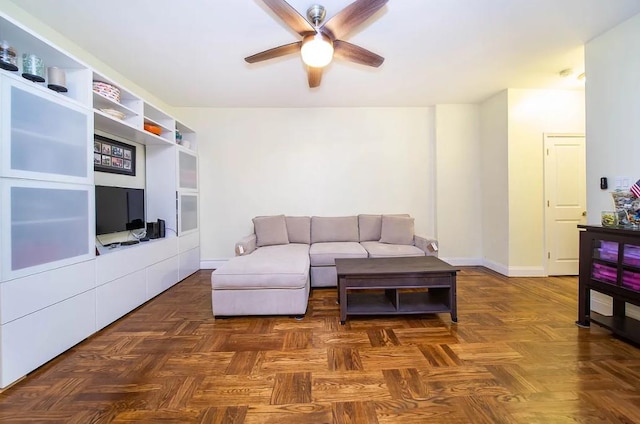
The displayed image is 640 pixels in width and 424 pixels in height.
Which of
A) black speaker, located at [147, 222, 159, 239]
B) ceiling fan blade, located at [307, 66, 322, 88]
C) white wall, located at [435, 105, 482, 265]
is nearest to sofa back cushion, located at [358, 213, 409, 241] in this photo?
white wall, located at [435, 105, 482, 265]

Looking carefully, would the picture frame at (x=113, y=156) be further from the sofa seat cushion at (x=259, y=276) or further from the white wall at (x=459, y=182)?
the white wall at (x=459, y=182)

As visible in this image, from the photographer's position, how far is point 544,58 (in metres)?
2.82

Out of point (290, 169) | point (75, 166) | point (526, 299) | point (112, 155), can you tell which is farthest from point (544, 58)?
point (112, 155)

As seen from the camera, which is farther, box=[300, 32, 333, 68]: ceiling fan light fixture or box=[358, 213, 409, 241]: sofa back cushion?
box=[358, 213, 409, 241]: sofa back cushion

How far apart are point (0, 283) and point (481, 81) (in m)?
4.75

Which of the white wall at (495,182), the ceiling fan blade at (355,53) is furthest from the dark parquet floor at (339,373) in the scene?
the ceiling fan blade at (355,53)

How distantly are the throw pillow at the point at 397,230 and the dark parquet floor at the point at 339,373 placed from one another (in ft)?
4.46

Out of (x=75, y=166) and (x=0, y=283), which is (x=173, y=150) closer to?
(x=75, y=166)

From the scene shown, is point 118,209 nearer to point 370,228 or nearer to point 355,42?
point 355,42

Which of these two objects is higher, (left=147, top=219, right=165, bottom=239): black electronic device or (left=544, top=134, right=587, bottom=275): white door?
(left=544, top=134, right=587, bottom=275): white door

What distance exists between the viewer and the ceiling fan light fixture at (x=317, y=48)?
1.97 meters

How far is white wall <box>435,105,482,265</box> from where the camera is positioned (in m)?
4.21

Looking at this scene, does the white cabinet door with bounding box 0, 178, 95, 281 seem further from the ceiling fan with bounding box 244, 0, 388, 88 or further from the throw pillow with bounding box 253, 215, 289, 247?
the throw pillow with bounding box 253, 215, 289, 247

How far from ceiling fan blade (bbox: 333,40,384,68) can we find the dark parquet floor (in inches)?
90.1
